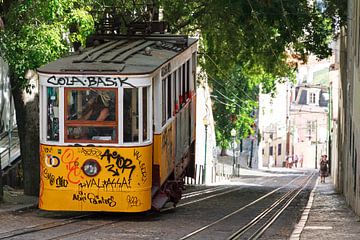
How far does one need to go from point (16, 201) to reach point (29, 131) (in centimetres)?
170

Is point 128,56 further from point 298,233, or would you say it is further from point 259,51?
point 259,51

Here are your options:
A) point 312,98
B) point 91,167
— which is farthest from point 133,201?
point 312,98

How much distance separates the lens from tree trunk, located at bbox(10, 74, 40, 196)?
69.7 feet

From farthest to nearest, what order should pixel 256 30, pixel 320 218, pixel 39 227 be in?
pixel 256 30 → pixel 320 218 → pixel 39 227

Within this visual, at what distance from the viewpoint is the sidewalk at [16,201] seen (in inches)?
749

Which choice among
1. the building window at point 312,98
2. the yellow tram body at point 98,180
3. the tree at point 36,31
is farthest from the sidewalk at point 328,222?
the building window at point 312,98

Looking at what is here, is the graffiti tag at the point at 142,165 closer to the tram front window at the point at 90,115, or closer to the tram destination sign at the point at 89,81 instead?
the tram front window at the point at 90,115

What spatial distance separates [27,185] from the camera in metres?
22.0

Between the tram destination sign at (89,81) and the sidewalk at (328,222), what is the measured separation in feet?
13.3

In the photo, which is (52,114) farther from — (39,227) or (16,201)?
(16,201)

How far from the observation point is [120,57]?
18031mm

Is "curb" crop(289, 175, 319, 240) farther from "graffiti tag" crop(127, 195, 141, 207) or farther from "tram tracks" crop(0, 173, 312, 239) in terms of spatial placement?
"graffiti tag" crop(127, 195, 141, 207)

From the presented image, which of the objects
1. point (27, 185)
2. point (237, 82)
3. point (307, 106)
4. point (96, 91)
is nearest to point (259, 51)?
point (27, 185)

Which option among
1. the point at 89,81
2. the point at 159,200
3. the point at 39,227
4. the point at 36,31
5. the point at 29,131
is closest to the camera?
the point at 39,227
